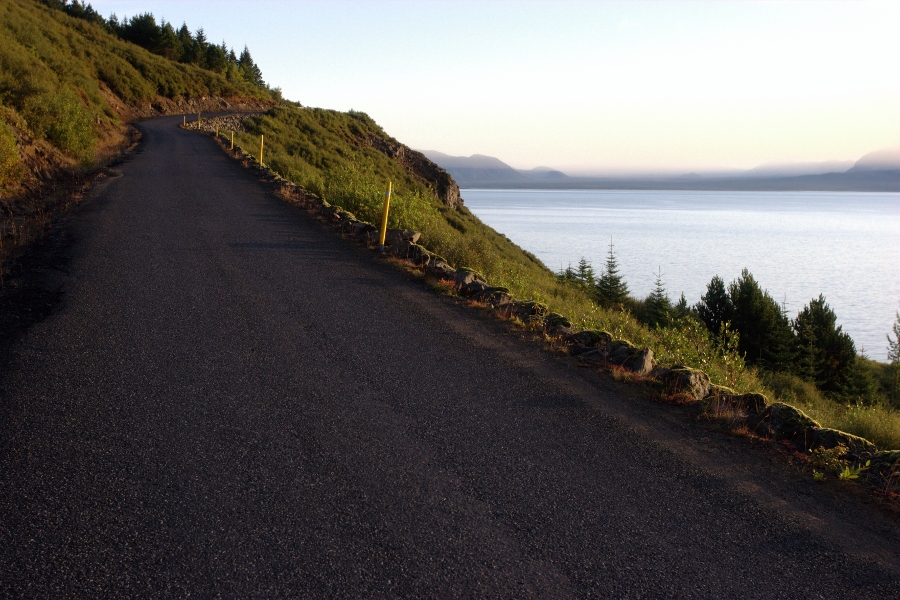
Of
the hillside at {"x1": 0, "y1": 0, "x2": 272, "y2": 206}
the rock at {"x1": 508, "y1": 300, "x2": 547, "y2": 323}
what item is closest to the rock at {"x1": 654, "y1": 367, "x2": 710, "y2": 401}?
the rock at {"x1": 508, "y1": 300, "x2": 547, "y2": 323}

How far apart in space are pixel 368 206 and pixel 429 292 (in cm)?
568

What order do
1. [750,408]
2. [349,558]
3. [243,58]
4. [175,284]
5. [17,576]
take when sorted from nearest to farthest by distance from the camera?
[17,576] < [349,558] < [750,408] < [175,284] < [243,58]

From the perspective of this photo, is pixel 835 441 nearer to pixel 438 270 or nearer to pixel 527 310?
pixel 527 310

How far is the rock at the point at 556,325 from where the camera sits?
8.03 meters

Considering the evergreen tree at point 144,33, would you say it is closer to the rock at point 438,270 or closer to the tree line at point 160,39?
the tree line at point 160,39

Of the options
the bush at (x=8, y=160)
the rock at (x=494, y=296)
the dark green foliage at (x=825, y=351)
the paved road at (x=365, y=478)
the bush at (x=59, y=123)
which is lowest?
the dark green foliage at (x=825, y=351)

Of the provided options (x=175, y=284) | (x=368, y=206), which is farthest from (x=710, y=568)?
(x=368, y=206)

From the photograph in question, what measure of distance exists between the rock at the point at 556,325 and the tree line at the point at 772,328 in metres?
20.2

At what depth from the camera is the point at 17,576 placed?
3.17 meters

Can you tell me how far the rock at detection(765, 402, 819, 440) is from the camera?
5.50m

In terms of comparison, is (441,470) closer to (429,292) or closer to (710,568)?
(710,568)

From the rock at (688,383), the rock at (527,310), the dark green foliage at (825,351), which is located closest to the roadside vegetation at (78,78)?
the rock at (527,310)

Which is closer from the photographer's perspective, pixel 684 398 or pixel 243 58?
pixel 684 398

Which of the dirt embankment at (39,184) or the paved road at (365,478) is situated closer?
the paved road at (365,478)
